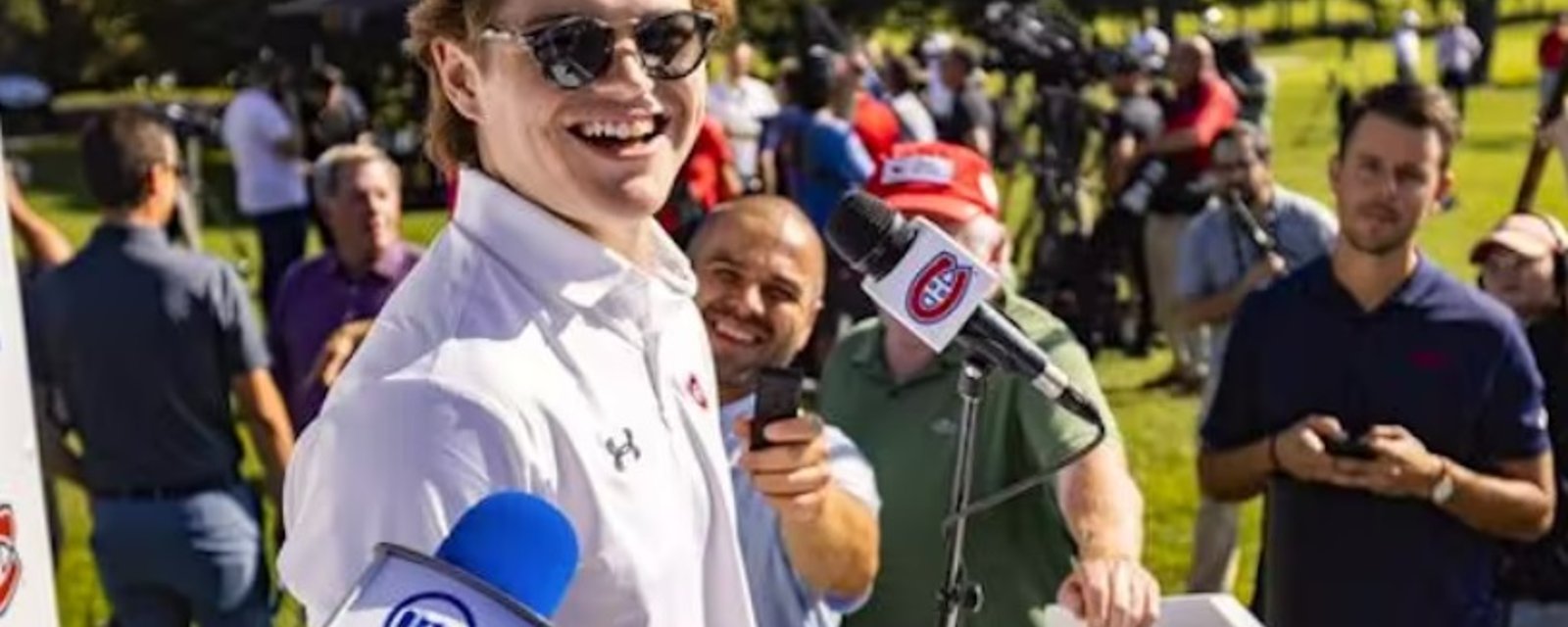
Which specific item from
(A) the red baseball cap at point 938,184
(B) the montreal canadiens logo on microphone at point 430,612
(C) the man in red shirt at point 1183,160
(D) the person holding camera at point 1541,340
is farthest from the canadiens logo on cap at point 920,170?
(C) the man in red shirt at point 1183,160

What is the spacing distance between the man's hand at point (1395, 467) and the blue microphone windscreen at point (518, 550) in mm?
2437

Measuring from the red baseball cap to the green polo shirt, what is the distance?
31cm

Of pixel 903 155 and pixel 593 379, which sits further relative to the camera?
pixel 903 155

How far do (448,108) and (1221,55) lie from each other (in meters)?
11.9

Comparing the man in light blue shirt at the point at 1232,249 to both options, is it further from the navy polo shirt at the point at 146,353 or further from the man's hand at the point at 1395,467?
the navy polo shirt at the point at 146,353

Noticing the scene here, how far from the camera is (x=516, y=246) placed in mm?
1925

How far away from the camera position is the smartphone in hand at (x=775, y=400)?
7.28 feet

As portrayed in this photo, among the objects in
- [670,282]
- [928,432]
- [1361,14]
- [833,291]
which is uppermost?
[670,282]

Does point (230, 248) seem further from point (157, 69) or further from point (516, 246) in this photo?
point (516, 246)

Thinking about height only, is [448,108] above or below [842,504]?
above

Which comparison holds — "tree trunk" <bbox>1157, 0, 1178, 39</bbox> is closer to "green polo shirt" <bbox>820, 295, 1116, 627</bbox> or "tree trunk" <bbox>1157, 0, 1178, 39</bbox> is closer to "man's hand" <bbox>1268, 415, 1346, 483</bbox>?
"man's hand" <bbox>1268, 415, 1346, 483</bbox>

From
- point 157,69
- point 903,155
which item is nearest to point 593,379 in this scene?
point 903,155

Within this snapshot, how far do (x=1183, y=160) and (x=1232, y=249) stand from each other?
271 centimetres

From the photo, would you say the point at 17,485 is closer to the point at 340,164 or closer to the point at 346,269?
the point at 346,269
